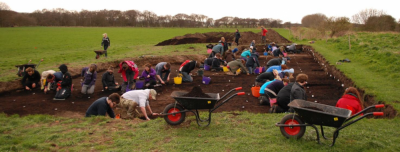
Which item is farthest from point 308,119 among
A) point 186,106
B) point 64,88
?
point 64,88

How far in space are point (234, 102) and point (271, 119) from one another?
2.78m

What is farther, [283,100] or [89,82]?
[89,82]

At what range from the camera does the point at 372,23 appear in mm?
43250

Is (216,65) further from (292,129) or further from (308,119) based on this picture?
(308,119)

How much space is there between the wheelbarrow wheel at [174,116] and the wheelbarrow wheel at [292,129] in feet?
7.03

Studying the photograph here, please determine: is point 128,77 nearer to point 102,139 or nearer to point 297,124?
point 102,139

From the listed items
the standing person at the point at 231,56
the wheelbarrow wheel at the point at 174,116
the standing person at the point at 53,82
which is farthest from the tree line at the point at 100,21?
the wheelbarrow wheel at the point at 174,116

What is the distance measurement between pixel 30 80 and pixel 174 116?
25.3 feet

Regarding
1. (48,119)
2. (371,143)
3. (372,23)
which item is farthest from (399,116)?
(372,23)

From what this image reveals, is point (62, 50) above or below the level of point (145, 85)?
above

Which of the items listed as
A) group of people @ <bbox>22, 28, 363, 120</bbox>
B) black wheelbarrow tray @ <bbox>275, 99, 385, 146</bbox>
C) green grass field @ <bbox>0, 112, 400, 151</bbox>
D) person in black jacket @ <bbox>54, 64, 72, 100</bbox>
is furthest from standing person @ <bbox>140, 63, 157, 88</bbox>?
black wheelbarrow tray @ <bbox>275, 99, 385, 146</bbox>

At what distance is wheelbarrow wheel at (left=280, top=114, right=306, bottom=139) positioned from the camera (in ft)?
16.8

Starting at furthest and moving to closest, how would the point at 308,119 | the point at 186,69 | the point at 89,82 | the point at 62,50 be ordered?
the point at 62,50 < the point at 186,69 < the point at 89,82 < the point at 308,119

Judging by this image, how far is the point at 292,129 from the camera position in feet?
17.2
